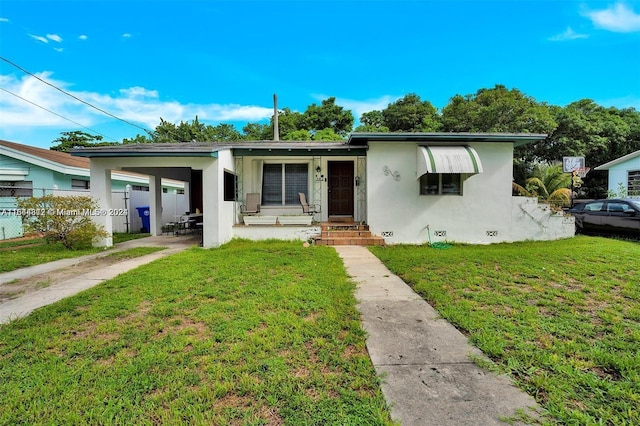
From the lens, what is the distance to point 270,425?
77.3 inches

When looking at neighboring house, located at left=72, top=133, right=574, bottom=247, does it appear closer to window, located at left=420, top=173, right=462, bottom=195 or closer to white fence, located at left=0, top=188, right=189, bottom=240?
window, located at left=420, top=173, right=462, bottom=195

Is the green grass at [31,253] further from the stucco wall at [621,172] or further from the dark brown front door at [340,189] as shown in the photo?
the stucco wall at [621,172]

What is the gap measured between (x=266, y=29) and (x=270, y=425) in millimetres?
16208

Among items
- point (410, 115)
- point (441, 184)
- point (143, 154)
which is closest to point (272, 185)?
point (143, 154)

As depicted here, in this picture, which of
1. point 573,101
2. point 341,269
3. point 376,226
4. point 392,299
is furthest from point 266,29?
point 573,101

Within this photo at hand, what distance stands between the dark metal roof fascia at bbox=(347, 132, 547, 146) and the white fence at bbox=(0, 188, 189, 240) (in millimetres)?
10838

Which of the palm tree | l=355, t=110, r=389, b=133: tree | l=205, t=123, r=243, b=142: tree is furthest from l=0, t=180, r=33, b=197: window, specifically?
the palm tree

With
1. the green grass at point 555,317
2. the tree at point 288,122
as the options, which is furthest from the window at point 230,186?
the tree at point 288,122

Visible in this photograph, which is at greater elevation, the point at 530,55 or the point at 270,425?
the point at 530,55

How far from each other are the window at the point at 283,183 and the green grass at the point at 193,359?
681 cm

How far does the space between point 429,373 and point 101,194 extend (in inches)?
414

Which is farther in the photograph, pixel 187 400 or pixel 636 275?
pixel 636 275

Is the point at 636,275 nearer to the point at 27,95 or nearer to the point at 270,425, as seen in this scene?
the point at 270,425

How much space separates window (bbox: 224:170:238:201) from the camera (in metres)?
10.1
